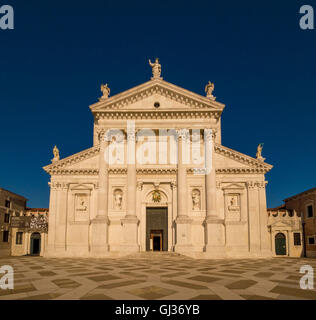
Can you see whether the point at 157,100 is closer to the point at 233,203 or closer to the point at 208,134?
the point at 208,134

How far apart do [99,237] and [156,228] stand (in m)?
6.54

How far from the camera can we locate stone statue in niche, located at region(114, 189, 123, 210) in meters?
34.6

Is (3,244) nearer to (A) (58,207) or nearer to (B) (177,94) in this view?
(A) (58,207)

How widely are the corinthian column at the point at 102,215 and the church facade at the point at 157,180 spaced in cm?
12

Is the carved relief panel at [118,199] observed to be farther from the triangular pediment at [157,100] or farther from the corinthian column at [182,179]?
the triangular pediment at [157,100]

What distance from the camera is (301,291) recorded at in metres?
11.7

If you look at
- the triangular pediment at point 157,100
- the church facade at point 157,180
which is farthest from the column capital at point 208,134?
the triangular pediment at point 157,100

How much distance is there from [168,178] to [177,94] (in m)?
9.91

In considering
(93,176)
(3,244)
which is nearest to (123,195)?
(93,176)

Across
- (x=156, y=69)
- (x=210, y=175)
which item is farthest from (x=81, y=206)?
(x=156, y=69)

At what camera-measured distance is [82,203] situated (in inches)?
1377

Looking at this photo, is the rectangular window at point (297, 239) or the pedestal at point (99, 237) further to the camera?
the rectangular window at point (297, 239)

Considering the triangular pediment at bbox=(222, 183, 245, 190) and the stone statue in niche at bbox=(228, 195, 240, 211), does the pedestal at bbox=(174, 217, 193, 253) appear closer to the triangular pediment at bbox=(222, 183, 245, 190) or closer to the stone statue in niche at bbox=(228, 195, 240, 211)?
the stone statue in niche at bbox=(228, 195, 240, 211)

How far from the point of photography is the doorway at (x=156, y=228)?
34.6 meters
